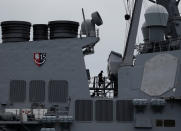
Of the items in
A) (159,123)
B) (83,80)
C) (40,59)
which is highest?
(40,59)

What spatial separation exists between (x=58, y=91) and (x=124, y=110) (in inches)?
130

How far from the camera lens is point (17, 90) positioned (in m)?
23.1

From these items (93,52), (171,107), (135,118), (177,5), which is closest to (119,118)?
(135,118)

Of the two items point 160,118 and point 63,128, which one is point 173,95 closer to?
point 160,118

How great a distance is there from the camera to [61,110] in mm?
22578

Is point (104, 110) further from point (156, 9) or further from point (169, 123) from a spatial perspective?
point (156, 9)

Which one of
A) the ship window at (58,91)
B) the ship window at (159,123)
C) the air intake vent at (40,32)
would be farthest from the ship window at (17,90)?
the ship window at (159,123)

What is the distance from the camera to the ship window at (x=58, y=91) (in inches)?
893

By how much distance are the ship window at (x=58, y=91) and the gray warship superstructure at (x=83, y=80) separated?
0.05 metres

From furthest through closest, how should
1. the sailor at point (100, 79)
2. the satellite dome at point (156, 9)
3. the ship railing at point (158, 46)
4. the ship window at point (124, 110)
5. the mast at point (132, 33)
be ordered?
1. the sailor at point (100, 79)
2. the mast at point (132, 33)
3. the satellite dome at point (156, 9)
4. the ship railing at point (158, 46)
5. the ship window at point (124, 110)

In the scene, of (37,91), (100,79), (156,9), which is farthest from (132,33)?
(37,91)

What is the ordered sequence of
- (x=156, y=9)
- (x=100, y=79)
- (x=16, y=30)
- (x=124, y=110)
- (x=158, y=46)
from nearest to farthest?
(x=124, y=110)
(x=158, y=46)
(x=156, y=9)
(x=16, y=30)
(x=100, y=79)

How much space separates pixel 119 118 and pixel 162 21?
511cm

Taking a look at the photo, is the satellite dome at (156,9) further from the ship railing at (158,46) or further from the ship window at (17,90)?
the ship window at (17,90)
